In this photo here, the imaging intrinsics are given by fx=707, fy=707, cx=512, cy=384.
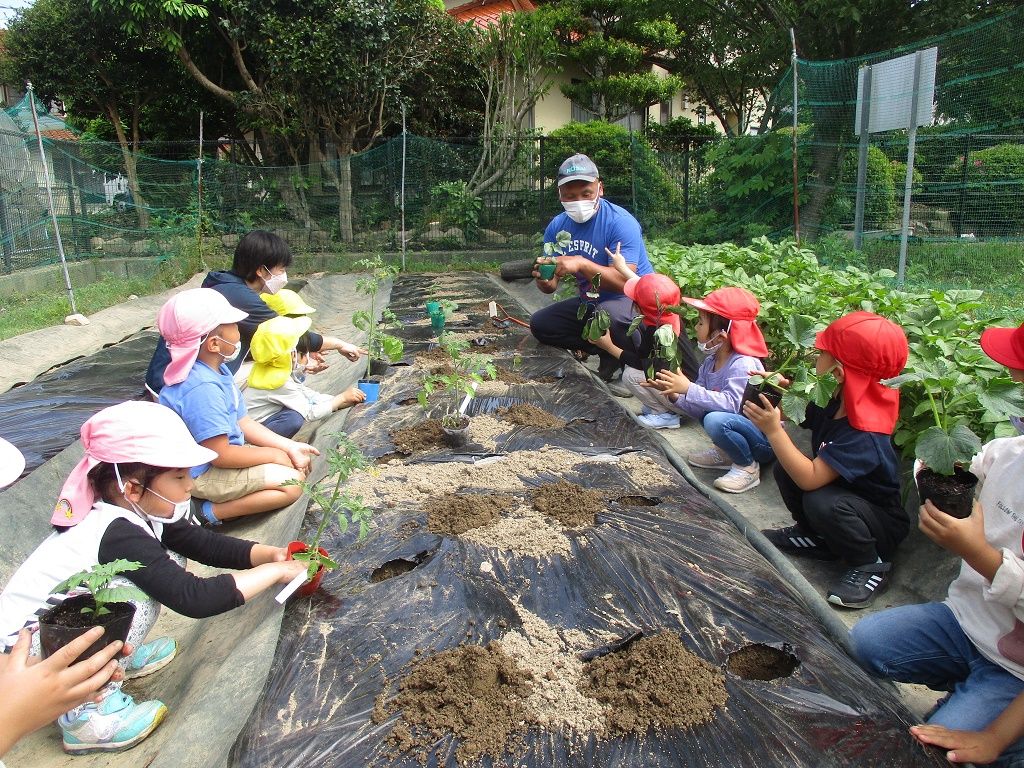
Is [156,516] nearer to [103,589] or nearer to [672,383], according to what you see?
[103,589]

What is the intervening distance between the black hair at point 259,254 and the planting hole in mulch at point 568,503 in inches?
91.7

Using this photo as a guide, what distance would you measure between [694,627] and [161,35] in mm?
13549

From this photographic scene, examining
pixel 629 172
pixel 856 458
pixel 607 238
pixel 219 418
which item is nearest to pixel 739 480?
pixel 856 458

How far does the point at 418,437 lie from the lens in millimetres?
3748

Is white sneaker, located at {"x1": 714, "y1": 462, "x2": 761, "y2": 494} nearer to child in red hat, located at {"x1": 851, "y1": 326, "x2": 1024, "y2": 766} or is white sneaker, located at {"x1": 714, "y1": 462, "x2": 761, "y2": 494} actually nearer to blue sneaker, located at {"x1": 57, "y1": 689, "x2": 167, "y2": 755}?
child in red hat, located at {"x1": 851, "y1": 326, "x2": 1024, "y2": 766}

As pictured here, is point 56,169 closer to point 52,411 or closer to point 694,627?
point 52,411

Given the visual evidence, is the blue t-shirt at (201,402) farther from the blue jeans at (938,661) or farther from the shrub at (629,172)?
the shrub at (629,172)

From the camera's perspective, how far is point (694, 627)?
2.17m

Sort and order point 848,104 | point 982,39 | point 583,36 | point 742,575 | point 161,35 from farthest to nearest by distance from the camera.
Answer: point 583,36, point 161,35, point 848,104, point 982,39, point 742,575

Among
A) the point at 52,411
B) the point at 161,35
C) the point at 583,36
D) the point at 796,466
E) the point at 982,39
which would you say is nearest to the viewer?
the point at 796,466

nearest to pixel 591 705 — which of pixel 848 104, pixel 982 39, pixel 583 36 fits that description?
pixel 982 39

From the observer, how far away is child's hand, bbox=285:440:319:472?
11.1ft

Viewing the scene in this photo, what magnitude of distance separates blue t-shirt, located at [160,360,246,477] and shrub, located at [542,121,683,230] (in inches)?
389

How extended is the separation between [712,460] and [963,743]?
222cm
